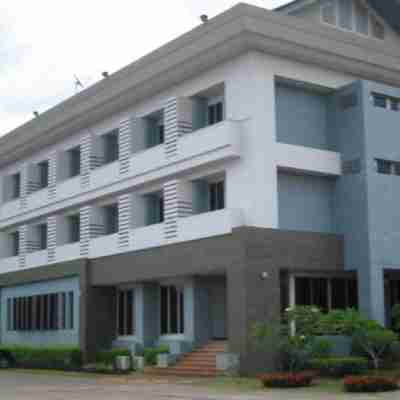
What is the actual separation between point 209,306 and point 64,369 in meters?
7.49

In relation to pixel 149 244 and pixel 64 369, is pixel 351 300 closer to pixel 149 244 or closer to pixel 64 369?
pixel 149 244

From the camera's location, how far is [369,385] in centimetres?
2216

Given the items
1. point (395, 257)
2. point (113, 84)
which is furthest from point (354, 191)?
point (113, 84)

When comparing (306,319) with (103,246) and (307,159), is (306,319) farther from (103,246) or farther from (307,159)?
(103,246)

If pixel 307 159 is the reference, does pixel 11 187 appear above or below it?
above

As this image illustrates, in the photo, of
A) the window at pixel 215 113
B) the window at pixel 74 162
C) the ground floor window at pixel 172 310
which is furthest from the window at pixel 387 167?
the window at pixel 74 162

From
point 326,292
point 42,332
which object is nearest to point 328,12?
point 326,292

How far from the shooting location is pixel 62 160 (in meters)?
42.3

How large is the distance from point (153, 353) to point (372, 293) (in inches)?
368

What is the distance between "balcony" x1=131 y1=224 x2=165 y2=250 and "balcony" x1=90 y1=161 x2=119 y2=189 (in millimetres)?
3187

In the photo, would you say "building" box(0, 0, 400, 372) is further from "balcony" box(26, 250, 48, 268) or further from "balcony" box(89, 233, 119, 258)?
"balcony" box(26, 250, 48, 268)

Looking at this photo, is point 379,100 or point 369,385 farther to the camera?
point 379,100

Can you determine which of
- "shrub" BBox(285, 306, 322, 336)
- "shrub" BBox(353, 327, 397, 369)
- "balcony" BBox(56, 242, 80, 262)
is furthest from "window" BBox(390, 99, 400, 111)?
"balcony" BBox(56, 242, 80, 262)

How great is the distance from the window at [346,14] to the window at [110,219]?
13.7 meters
